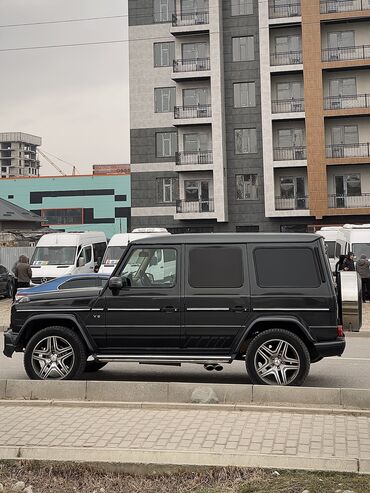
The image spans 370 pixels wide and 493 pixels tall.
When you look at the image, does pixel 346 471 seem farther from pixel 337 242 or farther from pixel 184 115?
pixel 184 115

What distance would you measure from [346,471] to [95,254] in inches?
921

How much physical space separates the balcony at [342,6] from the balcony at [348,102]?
566 centimetres

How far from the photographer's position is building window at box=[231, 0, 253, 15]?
42688 mm

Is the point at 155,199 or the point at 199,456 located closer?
the point at 199,456

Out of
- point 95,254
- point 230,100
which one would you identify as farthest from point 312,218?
point 95,254

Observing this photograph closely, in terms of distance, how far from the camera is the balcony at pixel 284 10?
41094 mm

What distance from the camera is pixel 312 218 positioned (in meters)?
41.2

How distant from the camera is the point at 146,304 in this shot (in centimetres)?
805

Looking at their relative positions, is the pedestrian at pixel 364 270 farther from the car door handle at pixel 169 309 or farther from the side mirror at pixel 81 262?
the car door handle at pixel 169 309

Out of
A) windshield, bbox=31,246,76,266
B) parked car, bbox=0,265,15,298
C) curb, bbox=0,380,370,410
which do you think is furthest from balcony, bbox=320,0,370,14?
curb, bbox=0,380,370,410

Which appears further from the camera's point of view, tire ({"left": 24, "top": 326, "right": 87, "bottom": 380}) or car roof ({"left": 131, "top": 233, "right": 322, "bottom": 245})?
tire ({"left": 24, "top": 326, "right": 87, "bottom": 380})

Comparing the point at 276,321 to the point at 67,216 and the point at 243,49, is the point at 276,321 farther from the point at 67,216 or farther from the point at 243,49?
the point at 67,216

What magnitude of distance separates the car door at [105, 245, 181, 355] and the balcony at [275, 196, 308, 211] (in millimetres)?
33693

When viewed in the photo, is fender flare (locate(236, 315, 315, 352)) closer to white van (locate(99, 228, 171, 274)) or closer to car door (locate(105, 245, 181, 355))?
car door (locate(105, 245, 181, 355))
